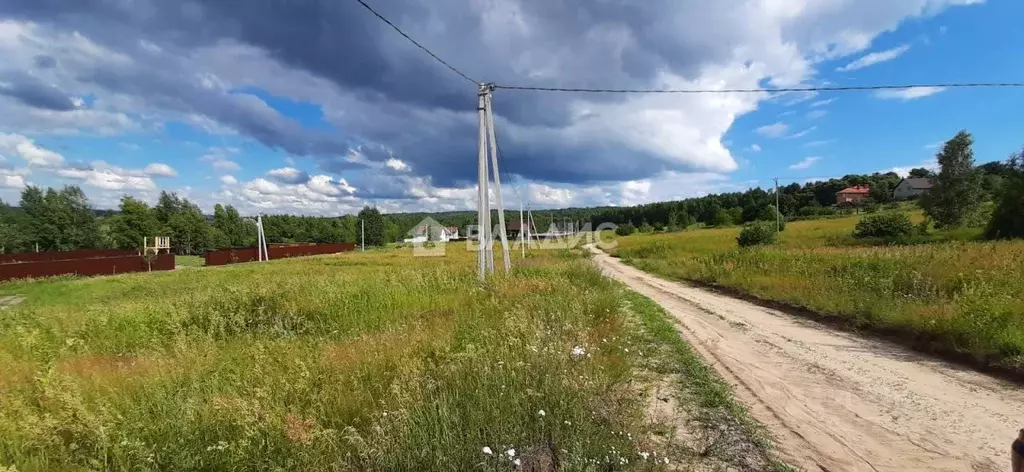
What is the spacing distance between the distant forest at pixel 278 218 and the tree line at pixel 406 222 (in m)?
0.15

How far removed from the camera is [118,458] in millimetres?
3230

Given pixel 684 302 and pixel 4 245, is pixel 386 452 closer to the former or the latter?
pixel 684 302

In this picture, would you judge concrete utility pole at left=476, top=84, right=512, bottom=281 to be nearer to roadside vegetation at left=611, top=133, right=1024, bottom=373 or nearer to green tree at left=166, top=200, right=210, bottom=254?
roadside vegetation at left=611, top=133, right=1024, bottom=373

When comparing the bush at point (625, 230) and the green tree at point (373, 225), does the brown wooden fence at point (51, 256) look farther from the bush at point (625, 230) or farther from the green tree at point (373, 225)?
the bush at point (625, 230)

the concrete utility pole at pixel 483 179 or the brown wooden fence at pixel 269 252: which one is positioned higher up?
the concrete utility pole at pixel 483 179

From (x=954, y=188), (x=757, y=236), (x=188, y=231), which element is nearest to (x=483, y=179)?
(x=757, y=236)

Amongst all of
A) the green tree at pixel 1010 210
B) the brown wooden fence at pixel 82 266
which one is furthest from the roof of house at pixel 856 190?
the brown wooden fence at pixel 82 266

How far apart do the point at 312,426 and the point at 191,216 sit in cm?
9614

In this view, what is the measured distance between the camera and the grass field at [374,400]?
126 inches

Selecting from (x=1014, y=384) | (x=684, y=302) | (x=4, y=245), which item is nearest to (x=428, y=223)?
(x=4, y=245)

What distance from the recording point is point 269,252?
194ft

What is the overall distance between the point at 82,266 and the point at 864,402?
4507cm

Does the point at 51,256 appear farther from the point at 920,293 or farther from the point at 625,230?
the point at 625,230

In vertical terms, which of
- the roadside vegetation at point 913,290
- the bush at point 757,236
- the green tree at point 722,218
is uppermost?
the green tree at point 722,218
